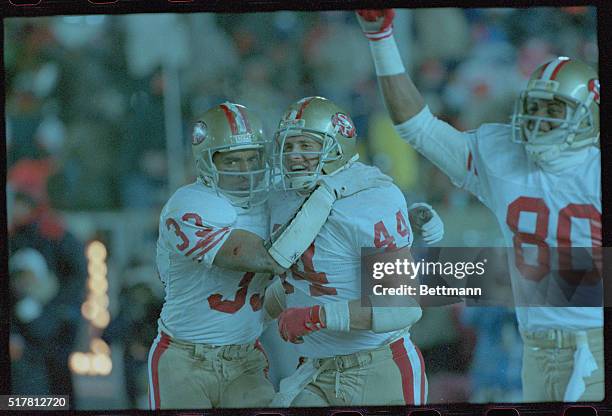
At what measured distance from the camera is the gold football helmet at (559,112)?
377 centimetres

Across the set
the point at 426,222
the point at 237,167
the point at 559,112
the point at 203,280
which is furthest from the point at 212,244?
the point at 559,112

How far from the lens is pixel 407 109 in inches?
150

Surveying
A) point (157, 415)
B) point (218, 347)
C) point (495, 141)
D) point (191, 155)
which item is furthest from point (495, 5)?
point (157, 415)

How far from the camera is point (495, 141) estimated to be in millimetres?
3830

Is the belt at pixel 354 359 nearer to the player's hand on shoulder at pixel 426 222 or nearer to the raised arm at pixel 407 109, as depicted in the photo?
the player's hand on shoulder at pixel 426 222

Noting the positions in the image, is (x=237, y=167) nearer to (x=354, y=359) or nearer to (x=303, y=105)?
(x=303, y=105)

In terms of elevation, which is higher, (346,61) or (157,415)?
(346,61)

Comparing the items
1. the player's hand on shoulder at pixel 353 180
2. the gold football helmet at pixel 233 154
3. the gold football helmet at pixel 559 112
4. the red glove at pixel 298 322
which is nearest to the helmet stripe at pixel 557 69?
the gold football helmet at pixel 559 112

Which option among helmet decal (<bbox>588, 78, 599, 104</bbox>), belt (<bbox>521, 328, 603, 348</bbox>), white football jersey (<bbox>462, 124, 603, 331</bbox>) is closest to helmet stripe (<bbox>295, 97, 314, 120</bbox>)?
white football jersey (<bbox>462, 124, 603, 331</bbox>)

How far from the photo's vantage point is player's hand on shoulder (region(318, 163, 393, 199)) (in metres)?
3.76

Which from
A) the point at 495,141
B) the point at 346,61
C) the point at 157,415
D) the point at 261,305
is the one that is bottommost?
the point at 157,415

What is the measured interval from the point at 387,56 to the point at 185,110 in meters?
0.66

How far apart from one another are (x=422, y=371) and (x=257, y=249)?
2.13 ft

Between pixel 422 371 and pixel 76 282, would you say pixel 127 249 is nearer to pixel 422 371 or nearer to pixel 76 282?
pixel 76 282
